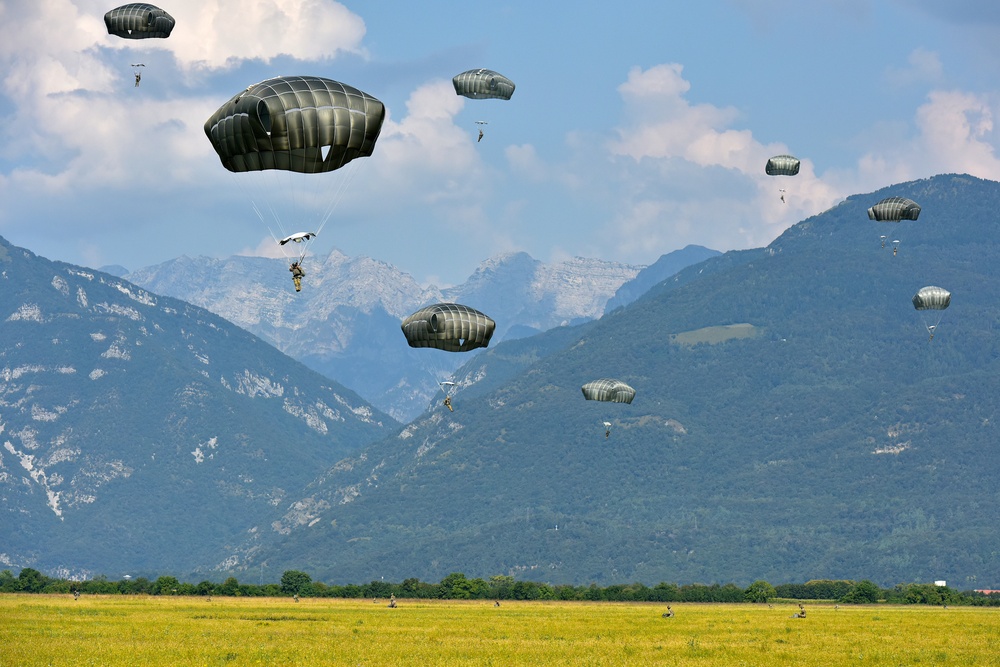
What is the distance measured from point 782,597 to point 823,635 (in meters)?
92.4

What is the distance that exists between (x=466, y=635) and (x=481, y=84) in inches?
2273

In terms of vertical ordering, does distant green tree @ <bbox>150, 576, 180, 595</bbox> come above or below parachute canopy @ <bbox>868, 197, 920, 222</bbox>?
below

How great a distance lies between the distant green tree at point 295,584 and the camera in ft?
591

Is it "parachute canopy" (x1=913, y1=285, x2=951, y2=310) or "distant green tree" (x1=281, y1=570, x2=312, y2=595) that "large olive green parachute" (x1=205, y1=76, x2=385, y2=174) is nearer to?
"parachute canopy" (x1=913, y1=285, x2=951, y2=310)

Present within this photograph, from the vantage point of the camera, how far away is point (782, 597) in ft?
639

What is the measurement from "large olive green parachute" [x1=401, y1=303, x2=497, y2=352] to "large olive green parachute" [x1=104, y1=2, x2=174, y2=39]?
A: 3703 cm

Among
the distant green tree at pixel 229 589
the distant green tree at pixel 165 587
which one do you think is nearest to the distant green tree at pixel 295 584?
the distant green tree at pixel 229 589

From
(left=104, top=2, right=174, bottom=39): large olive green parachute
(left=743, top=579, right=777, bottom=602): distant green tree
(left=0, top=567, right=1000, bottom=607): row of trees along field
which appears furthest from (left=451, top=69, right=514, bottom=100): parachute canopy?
(left=743, top=579, right=777, bottom=602): distant green tree

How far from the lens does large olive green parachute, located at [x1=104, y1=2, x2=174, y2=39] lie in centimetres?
12600

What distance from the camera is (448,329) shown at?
108625 mm

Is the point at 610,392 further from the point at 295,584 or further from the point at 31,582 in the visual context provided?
the point at 31,582

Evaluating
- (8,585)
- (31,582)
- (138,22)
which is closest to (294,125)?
(138,22)

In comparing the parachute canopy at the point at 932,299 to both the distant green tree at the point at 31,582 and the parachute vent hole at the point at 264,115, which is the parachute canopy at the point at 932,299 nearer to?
the parachute vent hole at the point at 264,115

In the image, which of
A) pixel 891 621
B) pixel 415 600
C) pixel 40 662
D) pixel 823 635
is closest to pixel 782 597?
pixel 415 600
